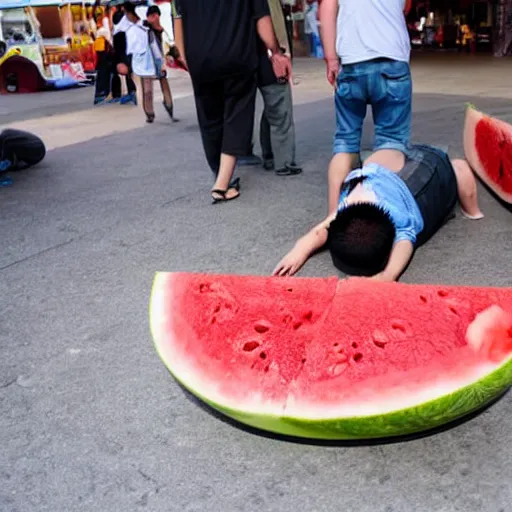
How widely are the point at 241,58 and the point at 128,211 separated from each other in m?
1.44

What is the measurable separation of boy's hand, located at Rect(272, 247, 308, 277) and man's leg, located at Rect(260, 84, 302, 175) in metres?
2.22

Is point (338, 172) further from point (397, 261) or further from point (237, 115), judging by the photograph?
point (397, 261)

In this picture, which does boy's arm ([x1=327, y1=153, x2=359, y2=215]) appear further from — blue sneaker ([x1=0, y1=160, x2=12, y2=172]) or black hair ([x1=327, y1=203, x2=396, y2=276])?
blue sneaker ([x1=0, y1=160, x2=12, y2=172])

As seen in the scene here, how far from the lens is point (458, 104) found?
32.2 ft

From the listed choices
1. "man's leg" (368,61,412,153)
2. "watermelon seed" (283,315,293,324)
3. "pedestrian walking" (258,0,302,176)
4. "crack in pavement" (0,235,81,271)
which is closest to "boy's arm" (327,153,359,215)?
"man's leg" (368,61,412,153)

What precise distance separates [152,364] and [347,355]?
3.47 feet

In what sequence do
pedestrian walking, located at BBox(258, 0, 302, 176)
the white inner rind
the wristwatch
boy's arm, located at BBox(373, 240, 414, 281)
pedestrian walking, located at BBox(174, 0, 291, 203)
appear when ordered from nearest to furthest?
1. the white inner rind
2. boy's arm, located at BBox(373, 240, 414, 281)
3. pedestrian walking, located at BBox(174, 0, 291, 203)
4. the wristwatch
5. pedestrian walking, located at BBox(258, 0, 302, 176)

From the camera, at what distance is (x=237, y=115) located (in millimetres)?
5242

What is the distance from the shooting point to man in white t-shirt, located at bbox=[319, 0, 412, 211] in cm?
443

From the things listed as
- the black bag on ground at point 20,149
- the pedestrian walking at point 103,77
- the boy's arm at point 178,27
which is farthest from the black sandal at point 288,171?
the pedestrian walking at point 103,77

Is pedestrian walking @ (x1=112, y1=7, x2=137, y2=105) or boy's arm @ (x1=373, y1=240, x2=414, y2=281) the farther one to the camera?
pedestrian walking @ (x1=112, y1=7, x2=137, y2=105)

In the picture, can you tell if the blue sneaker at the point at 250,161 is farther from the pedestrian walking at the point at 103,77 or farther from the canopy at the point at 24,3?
the canopy at the point at 24,3

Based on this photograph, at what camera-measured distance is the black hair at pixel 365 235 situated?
11.4 ft

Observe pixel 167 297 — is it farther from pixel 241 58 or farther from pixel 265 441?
pixel 241 58
